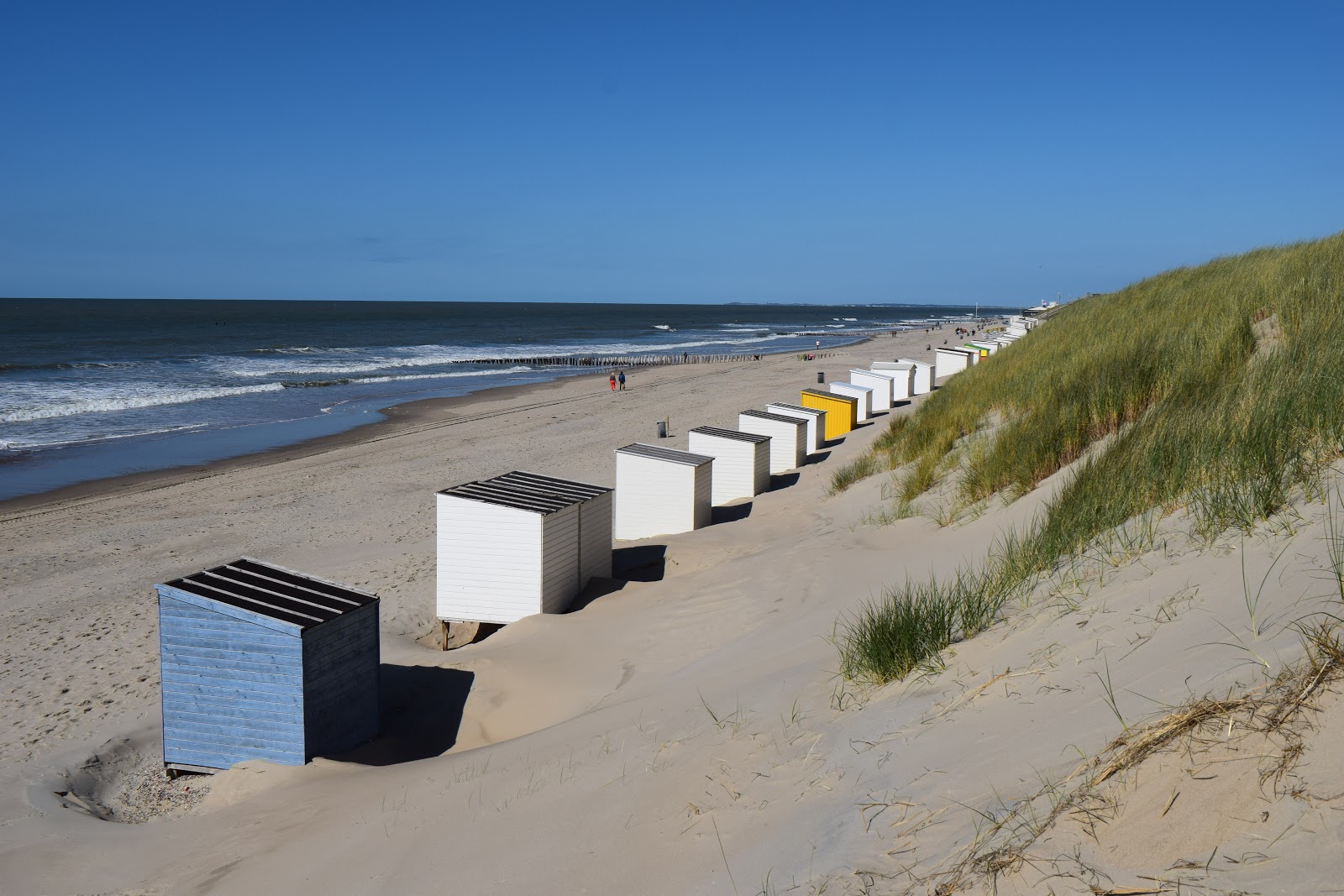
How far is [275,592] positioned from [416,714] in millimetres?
1802

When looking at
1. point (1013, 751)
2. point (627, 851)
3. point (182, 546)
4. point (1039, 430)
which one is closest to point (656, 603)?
point (1039, 430)

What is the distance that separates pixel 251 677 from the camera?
7.72m

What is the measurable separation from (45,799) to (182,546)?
10.2 meters

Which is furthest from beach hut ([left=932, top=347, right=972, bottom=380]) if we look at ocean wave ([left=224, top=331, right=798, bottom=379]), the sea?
ocean wave ([left=224, top=331, right=798, bottom=379])

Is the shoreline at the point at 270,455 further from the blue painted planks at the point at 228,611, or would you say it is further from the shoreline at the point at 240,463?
the blue painted planks at the point at 228,611

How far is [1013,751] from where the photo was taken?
3682 mm

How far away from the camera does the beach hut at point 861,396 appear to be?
27.3m

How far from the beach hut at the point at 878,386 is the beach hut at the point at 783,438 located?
8988 millimetres

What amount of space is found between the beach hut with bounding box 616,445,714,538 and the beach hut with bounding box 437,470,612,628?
10.8 ft

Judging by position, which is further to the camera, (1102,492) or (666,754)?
(1102,492)

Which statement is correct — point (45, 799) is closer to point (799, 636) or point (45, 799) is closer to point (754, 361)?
point (799, 636)

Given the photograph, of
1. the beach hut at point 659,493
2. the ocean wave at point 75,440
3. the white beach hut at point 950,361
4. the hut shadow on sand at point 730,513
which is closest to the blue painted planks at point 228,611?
the beach hut at point 659,493

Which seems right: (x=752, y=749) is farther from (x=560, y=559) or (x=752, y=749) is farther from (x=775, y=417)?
(x=775, y=417)

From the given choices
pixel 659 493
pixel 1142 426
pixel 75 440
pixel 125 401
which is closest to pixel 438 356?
pixel 125 401
